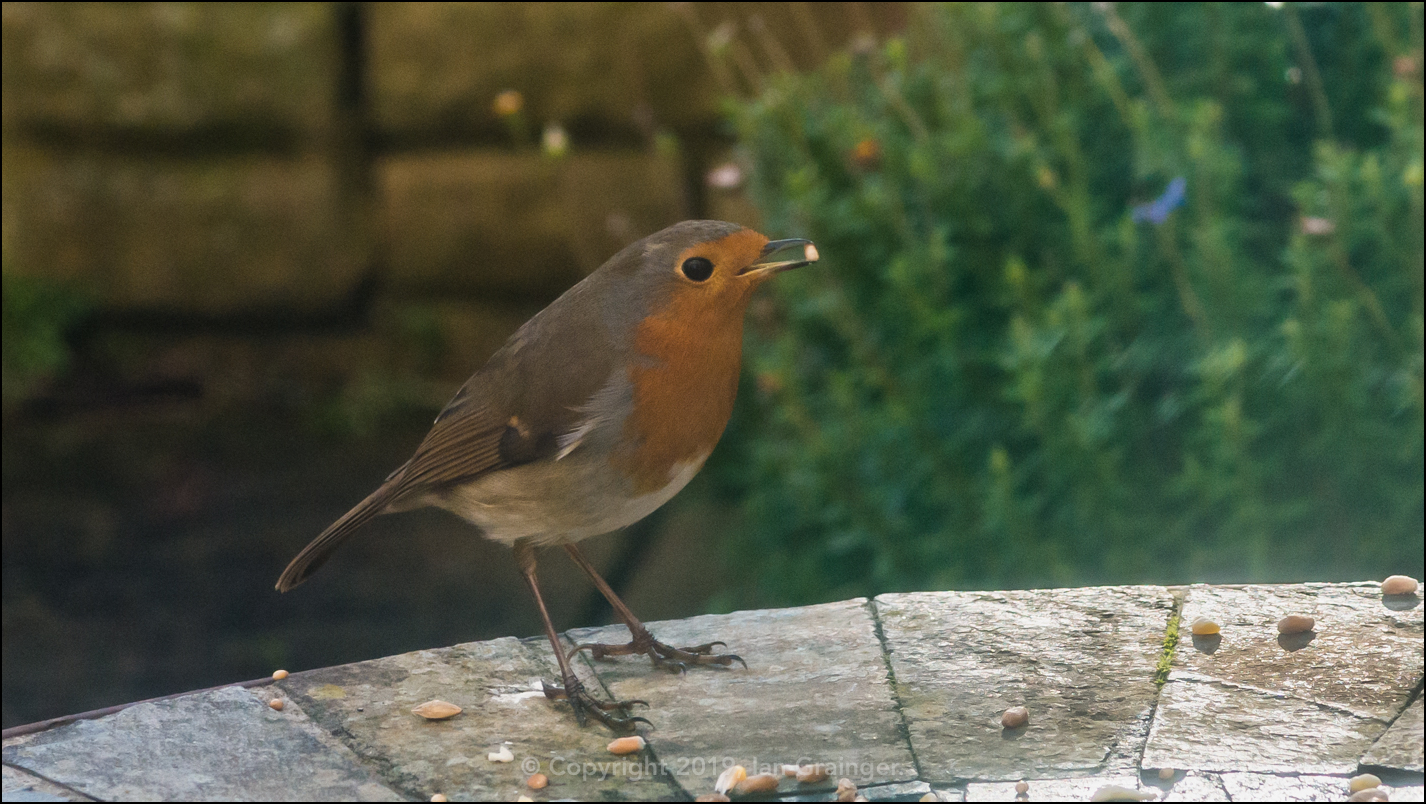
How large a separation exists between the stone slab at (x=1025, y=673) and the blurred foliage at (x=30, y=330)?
12.6 feet

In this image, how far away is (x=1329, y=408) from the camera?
304cm

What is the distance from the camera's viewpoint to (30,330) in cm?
531

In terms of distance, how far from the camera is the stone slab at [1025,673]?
6.59 feet

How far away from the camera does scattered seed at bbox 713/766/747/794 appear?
6.31ft

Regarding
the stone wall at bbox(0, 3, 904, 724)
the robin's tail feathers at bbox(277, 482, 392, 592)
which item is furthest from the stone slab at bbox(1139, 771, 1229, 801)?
the stone wall at bbox(0, 3, 904, 724)

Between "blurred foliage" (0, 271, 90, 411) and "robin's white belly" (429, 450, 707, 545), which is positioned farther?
"blurred foliage" (0, 271, 90, 411)

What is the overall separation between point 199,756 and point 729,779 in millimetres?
743

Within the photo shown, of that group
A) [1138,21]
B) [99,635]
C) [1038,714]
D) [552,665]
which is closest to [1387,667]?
[1038,714]

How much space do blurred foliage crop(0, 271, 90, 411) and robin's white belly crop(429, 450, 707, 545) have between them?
11.1 ft

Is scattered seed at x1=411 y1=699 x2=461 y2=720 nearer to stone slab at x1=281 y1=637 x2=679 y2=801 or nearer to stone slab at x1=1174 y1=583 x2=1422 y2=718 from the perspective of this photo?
stone slab at x1=281 y1=637 x2=679 y2=801

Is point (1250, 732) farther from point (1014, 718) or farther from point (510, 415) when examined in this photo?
point (510, 415)

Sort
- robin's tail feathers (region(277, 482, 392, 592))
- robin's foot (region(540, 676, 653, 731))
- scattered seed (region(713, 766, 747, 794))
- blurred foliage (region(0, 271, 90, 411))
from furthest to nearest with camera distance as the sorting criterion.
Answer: blurred foliage (region(0, 271, 90, 411))
robin's tail feathers (region(277, 482, 392, 592))
robin's foot (region(540, 676, 653, 731))
scattered seed (region(713, 766, 747, 794))

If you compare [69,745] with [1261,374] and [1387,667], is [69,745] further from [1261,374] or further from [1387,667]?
[1261,374]

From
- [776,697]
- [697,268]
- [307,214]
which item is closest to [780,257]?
[697,268]
